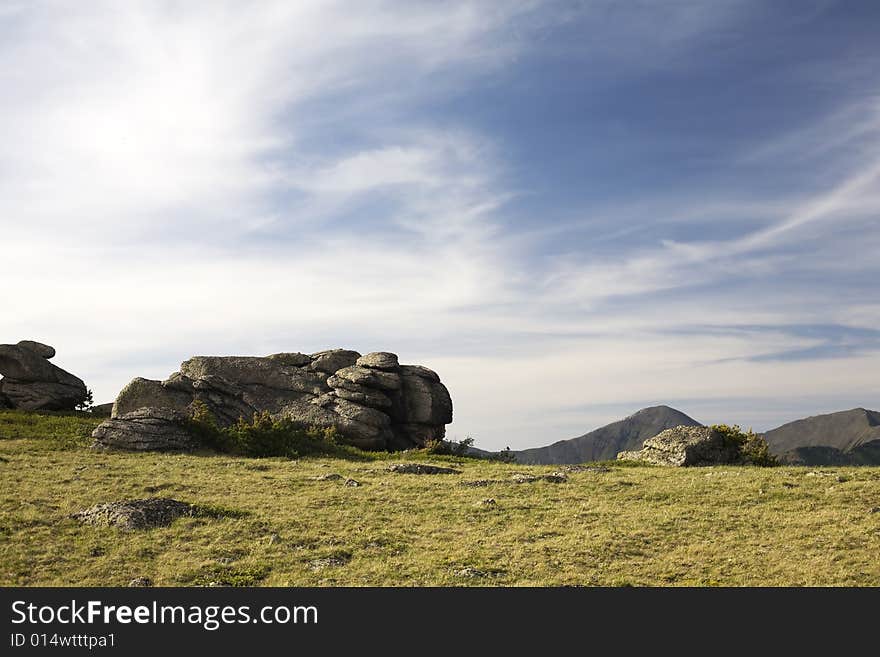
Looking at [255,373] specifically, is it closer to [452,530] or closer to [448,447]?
[448,447]

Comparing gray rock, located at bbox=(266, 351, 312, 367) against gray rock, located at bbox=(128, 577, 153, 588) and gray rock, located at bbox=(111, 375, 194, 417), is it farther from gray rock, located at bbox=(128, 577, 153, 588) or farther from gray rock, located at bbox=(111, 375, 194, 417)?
gray rock, located at bbox=(128, 577, 153, 588)

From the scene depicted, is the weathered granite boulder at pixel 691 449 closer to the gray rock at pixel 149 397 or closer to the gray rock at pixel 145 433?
the gray rock at pixel 145 433

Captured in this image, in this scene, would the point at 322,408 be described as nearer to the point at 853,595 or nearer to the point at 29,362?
the point at 29,362

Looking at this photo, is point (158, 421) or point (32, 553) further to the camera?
point (158, 421)

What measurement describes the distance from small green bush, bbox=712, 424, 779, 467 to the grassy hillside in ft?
27.0

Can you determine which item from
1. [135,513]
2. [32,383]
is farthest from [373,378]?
[135,513]

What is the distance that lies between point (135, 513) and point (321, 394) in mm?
34224

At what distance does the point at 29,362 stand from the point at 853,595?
6550 cm

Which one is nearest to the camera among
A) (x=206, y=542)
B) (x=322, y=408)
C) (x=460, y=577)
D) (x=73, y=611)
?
(x=73, y=611)

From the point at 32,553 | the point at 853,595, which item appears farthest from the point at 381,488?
the point at 853,595

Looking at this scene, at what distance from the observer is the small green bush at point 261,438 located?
44406mm

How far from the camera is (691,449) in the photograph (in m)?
41.7

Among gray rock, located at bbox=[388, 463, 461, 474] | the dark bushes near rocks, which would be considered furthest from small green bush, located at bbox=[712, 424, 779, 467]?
gray rock, located at bbox=[388, 463, 461, 474]

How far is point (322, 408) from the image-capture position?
179ft
